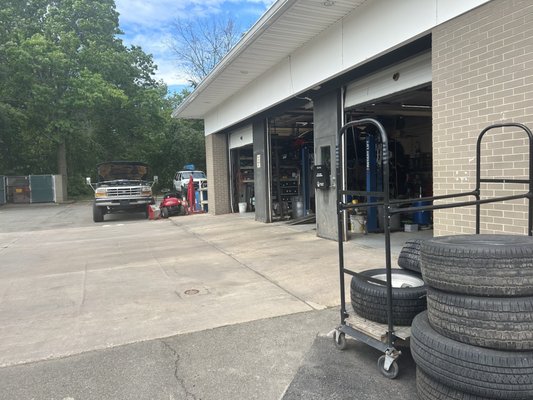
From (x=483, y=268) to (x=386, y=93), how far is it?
19.1ft

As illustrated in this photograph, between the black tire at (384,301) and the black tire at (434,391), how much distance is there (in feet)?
1.80

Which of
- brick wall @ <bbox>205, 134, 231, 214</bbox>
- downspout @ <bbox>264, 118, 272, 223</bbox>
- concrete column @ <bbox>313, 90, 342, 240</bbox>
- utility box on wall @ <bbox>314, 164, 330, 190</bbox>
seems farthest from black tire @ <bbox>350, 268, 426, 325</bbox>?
brick wall @ <bbox>205, 134, 231, 214</bbox>

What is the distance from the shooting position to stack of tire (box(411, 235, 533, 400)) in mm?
2391

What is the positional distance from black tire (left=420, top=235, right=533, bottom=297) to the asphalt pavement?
924mm

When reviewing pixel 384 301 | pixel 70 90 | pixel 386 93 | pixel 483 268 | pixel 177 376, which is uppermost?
pixel 70 90

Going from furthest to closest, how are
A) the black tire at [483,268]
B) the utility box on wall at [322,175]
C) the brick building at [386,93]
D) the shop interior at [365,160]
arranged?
1. the shop interior at [365,160]
2. the utility box on wall at [322,175]
3. the brick building at [386,93]
4. the black tire at [483,268]

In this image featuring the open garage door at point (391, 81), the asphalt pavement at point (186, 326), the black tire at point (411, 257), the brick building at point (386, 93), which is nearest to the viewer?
the asphalt pavement at point (186, 326)

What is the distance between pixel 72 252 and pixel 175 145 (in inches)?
1119

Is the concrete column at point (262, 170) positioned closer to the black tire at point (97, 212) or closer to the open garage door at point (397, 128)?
the open garage door at point (397, 128)

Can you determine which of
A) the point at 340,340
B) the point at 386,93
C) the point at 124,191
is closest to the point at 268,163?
the point at 386,93

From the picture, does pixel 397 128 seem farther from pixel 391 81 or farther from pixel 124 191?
pixel 124 191

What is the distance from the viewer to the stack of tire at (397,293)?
3.30 metres

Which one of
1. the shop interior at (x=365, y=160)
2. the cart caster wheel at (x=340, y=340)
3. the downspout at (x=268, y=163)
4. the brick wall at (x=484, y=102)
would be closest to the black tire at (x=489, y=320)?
the cart caster wheel at (x=340, y=340)

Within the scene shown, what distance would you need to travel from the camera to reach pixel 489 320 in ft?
8.09
